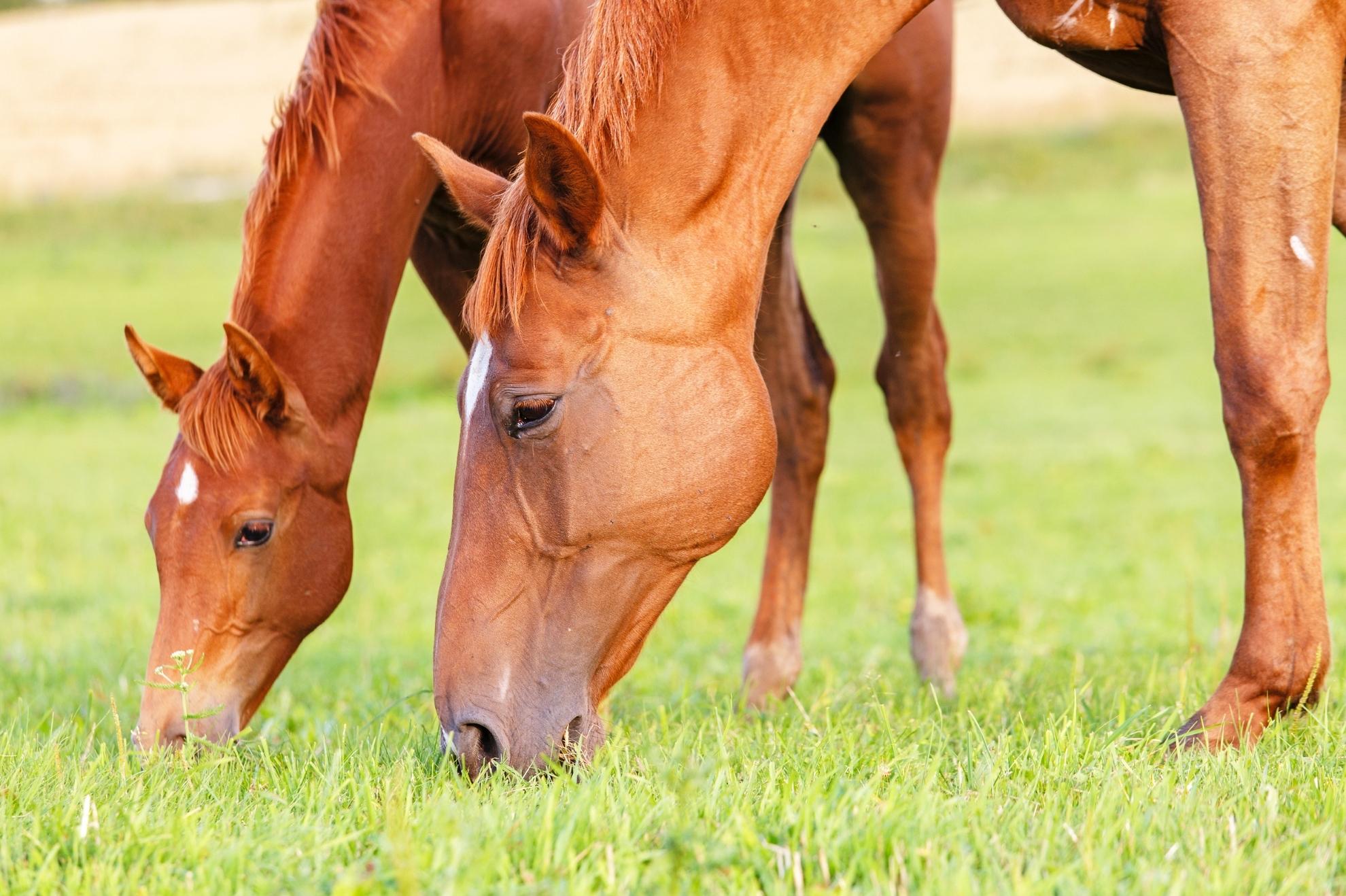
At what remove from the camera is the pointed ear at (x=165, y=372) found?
3.94 m

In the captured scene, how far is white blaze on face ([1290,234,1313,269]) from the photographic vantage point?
286 centimetres

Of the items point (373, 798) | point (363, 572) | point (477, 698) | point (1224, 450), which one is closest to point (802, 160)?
point (477, 698)

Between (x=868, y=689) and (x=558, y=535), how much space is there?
130 cm

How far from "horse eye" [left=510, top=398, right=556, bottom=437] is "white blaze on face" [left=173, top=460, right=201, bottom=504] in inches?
56.2

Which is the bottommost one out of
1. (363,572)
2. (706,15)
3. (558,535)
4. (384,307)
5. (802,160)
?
(363,572)

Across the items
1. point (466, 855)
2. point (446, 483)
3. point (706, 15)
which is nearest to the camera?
point (466, 855)

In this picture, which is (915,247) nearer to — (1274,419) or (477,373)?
(1274,419)

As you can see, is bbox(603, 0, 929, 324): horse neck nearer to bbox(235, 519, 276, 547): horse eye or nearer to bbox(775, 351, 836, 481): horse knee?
bbox(235, 519, 276, 547): horse eye

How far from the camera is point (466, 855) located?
1993 mm

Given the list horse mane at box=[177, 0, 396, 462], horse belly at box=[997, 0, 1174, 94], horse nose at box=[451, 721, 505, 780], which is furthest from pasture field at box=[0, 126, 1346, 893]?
horse belly at box=[997, 0, 1174, 94]

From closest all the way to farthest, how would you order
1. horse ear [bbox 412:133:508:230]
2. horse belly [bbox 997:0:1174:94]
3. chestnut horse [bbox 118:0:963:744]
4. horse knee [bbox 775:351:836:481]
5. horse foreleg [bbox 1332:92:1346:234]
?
1. horse ear [bbox 412:133:508:230]
2. horse belly [bbox 997:0:1174:94]
3. horse foreleg [bbox 1332:92:1346:234]
4. chestnut horse [bbox 118:0:963:744]
5. horse knee [bbox 775:351:836:481]

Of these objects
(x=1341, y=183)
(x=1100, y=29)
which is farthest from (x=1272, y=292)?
(x=1100, y=29)

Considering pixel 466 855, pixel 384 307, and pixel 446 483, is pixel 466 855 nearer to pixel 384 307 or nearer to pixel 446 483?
pixel 384 307

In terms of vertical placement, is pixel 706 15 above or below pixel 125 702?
above
